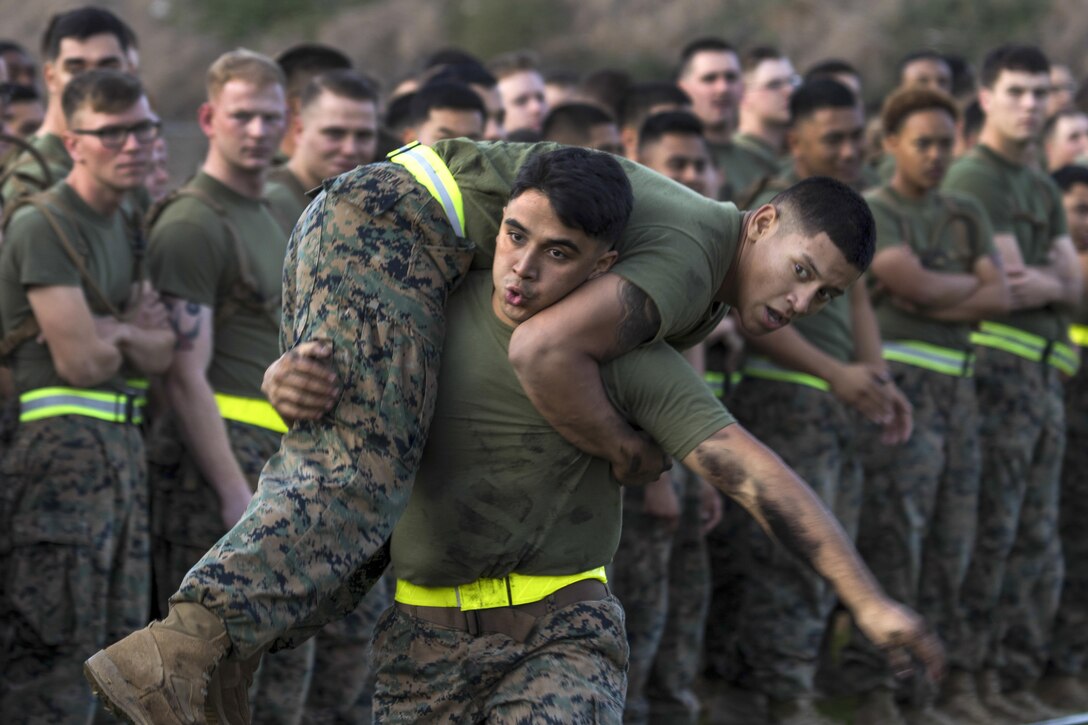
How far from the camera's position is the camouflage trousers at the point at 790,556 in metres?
7.07

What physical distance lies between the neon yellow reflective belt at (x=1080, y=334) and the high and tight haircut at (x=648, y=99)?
2.45 meters

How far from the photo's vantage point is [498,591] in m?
3.90

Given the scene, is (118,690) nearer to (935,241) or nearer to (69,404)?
(69,404)

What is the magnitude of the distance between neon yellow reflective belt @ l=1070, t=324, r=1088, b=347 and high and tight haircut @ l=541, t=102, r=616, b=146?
2.99 meters

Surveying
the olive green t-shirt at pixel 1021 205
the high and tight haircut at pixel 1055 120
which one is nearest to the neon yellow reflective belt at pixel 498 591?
the olive green t-shirt at pixel 1021 205

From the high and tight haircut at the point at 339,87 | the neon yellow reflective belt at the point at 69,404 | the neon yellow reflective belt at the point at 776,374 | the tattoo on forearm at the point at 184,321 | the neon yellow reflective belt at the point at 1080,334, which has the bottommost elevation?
the neon yellow reflective belt at the point at 1080,334

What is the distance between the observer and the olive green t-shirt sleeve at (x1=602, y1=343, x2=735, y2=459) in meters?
3.64

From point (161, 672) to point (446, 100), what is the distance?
3.98m

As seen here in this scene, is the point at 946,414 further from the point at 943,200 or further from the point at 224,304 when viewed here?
the point at 224,304

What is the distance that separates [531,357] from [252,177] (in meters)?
2.79

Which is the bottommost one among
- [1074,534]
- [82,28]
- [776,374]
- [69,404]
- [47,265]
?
[1074,534]

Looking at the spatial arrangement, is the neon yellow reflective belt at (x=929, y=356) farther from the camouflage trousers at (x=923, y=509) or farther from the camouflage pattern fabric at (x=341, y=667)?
the camouflage pattern fabric at (x=341, y=667)

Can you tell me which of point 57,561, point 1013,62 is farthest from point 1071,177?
point 57,561

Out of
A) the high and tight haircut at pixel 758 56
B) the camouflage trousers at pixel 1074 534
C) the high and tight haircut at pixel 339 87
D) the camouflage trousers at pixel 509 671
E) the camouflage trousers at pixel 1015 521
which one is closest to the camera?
the camouflage trousers at pixel 509 671
